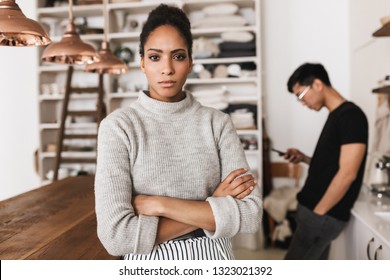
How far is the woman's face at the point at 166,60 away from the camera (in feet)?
3.66

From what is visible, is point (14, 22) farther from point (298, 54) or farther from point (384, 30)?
point (298, 54)

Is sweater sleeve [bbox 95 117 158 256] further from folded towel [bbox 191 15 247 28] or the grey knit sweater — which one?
folded towel [bbox 191 15 247 28]

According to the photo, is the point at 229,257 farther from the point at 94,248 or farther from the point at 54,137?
the point at 54,137

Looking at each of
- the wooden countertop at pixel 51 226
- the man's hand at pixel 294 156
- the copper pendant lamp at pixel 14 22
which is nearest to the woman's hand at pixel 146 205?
the wooden countertop at pixel 51 226

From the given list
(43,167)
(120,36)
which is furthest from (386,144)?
(43,167)

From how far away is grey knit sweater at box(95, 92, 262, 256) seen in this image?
105 cm

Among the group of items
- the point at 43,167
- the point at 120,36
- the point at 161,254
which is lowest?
the point at 43,167

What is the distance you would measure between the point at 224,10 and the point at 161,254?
3239mm

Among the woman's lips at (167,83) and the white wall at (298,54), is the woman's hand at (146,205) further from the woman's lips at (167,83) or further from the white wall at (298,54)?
the white wall at (298,54)

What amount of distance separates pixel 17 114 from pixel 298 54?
10.2ft

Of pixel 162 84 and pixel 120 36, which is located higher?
pixel 120 36

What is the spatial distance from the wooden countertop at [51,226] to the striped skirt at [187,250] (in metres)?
0.49

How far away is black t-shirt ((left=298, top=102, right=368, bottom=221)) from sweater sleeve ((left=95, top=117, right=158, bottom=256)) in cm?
137
